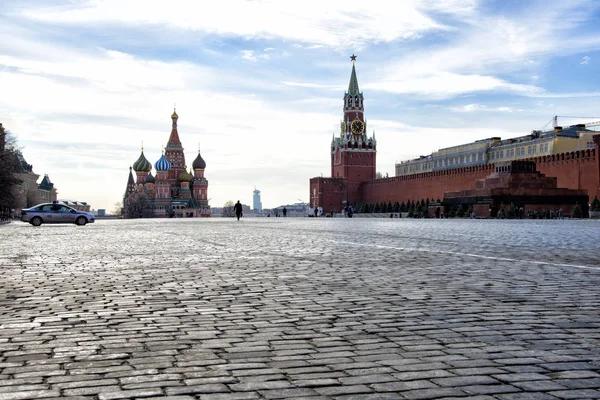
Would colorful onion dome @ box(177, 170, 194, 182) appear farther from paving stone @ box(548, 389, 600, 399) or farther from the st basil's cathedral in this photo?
paving stone @ box(548, 389, 600, 399)

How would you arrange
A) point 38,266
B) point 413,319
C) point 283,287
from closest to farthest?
1. point 413,319
2. point 283,287
3. point 38,266

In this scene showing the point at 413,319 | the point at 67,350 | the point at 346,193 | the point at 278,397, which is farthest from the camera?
the point at 346,193

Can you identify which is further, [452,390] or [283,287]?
[283,287]

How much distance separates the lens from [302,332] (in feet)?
12.2

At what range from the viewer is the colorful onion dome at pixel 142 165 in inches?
4136

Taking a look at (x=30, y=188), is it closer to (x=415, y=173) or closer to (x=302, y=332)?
(x=415, y=173)

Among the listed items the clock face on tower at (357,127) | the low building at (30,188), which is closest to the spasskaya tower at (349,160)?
the clock face on tower at (357,127)

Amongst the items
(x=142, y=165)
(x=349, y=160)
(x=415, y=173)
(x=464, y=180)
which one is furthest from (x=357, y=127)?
(x=464, y=180)

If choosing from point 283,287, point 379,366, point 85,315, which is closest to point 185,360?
point 379,366

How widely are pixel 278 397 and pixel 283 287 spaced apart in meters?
3.06

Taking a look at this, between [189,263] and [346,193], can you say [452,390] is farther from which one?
[346,193]

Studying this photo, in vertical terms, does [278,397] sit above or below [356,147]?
below

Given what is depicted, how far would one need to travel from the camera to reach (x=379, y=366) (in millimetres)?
2953

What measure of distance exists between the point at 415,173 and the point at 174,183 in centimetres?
3771
